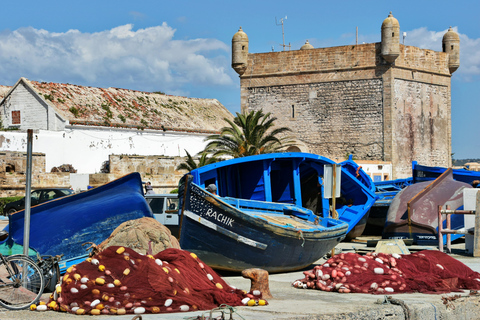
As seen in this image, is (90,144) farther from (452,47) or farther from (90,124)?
(452,47)

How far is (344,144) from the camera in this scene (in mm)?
35844

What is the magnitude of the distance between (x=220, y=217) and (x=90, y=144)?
74.2 feet

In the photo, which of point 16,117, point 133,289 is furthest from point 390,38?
point 133,289

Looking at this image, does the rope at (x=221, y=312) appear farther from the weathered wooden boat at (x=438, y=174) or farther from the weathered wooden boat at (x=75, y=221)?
the weathered wooden boat at (x=438, y=174)

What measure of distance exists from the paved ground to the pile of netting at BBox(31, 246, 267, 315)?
17 centimetres

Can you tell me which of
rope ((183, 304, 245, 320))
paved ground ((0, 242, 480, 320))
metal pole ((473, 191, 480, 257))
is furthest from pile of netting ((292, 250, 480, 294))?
metal pole ((473, 191, 480, 257))

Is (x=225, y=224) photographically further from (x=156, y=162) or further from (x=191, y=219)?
(x=156, y=162)

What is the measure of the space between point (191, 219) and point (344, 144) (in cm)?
2562

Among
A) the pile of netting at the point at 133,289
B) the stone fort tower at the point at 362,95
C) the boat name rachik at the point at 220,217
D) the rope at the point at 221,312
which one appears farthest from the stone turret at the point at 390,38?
the rope at the point at 221,312

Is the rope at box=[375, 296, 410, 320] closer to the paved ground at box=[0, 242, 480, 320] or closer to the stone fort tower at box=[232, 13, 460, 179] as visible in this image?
the paved ground at box=[0, 242, 480, 320]

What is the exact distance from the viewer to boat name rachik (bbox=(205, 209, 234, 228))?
11.0 metres

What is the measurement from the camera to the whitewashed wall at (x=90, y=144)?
30.1 metres

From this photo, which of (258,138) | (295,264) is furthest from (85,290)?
(258,138)

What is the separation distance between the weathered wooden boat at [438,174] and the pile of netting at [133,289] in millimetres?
14150
